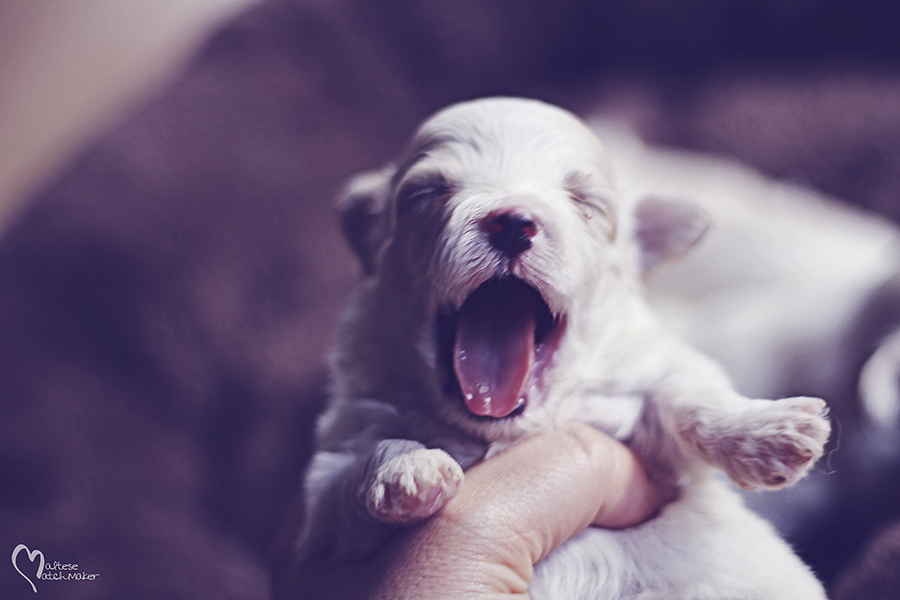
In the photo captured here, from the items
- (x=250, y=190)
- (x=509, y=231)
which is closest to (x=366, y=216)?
Answer: (x=509, y=231)

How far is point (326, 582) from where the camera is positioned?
105cm

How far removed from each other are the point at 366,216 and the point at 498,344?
1.60ft

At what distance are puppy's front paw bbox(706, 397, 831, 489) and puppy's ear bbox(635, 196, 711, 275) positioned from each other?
0.42m

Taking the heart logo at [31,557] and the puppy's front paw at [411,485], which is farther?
the heart logo at [31,557]

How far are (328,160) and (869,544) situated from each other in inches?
79.1

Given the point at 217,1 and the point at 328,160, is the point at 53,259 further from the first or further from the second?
the point at 217,1

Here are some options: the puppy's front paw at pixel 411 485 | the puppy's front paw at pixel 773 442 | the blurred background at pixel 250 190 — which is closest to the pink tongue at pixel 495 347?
the puppy's front paw at pixel 411 485

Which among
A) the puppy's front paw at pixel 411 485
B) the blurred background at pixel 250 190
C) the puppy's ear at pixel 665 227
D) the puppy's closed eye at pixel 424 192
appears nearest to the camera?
the puppy's front paw at pixel 411 485

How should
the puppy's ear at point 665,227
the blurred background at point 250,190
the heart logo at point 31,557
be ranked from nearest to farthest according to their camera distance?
1. the heart logo at point 31,557
2. the puppy's ear at point 665,227
3. the blurred background at point 250,190

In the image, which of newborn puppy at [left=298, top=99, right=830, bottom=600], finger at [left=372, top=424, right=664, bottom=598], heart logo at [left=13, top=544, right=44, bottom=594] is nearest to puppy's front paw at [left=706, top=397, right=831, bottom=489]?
newborn puppy at [left=298, top=99, right=830, bottom=600]

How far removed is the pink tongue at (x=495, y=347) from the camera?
0.96m

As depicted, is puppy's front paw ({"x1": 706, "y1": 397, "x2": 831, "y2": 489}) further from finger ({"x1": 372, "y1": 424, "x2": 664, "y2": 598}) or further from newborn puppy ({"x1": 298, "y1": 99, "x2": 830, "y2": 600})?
finger ({"x1": 372, "y1": 424, "x2": 664, "y2": 598})

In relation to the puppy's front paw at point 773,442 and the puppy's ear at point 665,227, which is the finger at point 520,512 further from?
the puppy's ear at point 665,227

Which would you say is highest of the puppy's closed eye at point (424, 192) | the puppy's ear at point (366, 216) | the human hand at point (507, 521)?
the puppy's closed eye at point (424, 192)
